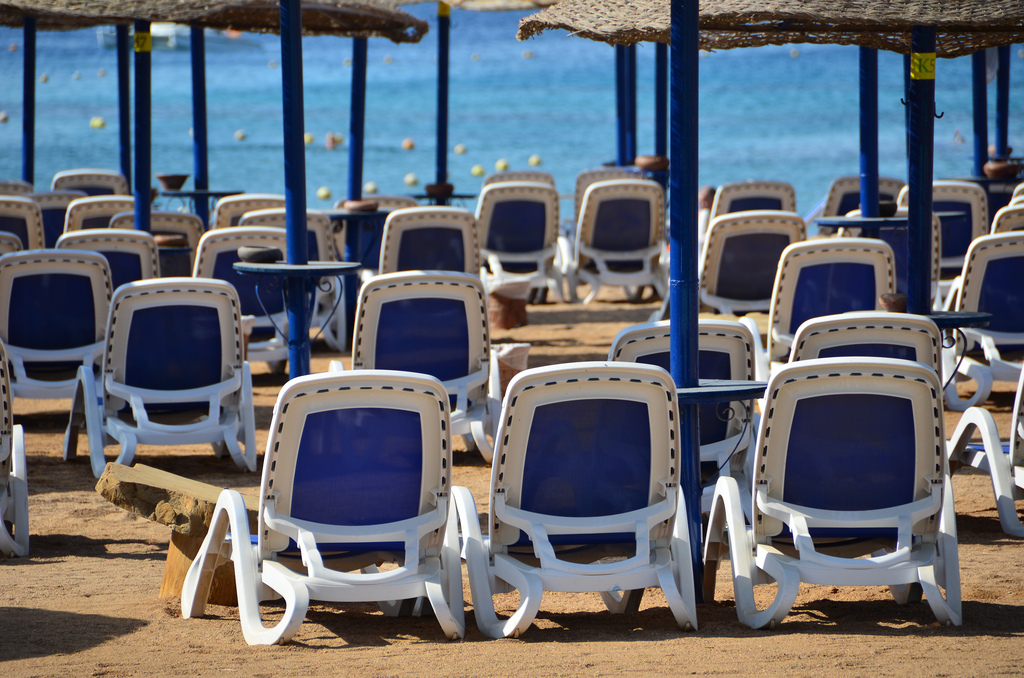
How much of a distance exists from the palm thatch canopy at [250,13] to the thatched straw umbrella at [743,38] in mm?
2381

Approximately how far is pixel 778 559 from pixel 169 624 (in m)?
1.75

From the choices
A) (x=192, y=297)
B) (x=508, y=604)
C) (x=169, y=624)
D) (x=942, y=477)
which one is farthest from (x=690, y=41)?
(x=192, y=297)

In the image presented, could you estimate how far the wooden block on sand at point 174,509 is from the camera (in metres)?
3.74

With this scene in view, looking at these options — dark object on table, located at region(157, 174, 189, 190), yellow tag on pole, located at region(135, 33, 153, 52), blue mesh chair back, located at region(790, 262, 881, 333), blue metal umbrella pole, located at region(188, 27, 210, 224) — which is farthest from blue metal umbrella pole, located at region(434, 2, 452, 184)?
blue mesh chair back, located at region(790, 262, 881, 333)

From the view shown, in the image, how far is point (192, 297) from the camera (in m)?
5.55

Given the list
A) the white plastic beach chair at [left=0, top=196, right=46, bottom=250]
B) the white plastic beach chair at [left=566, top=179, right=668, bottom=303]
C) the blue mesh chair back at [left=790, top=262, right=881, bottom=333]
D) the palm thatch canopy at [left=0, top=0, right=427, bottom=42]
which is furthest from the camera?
the white plastic beach chair at [left=566, top=179, right=668, bottom=303]

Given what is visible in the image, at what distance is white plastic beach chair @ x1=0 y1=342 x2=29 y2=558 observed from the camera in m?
4.40

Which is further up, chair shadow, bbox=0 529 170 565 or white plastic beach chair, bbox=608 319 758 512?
white plastic beach chair, bbox=608 319 758 512

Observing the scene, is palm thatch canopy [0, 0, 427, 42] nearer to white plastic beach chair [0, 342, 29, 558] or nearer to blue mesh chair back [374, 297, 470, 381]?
blue mesh chair back [374, 297, 470, 381]

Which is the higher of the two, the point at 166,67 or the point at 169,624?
the point at 166,67

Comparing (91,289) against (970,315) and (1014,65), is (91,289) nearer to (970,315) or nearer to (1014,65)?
(970,315)

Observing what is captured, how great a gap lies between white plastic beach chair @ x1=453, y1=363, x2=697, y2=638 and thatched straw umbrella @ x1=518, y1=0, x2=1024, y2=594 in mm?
383

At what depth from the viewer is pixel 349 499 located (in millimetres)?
3438

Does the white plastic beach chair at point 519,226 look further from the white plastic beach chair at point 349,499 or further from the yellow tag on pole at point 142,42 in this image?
the white plastic beach chair at point 349,499
